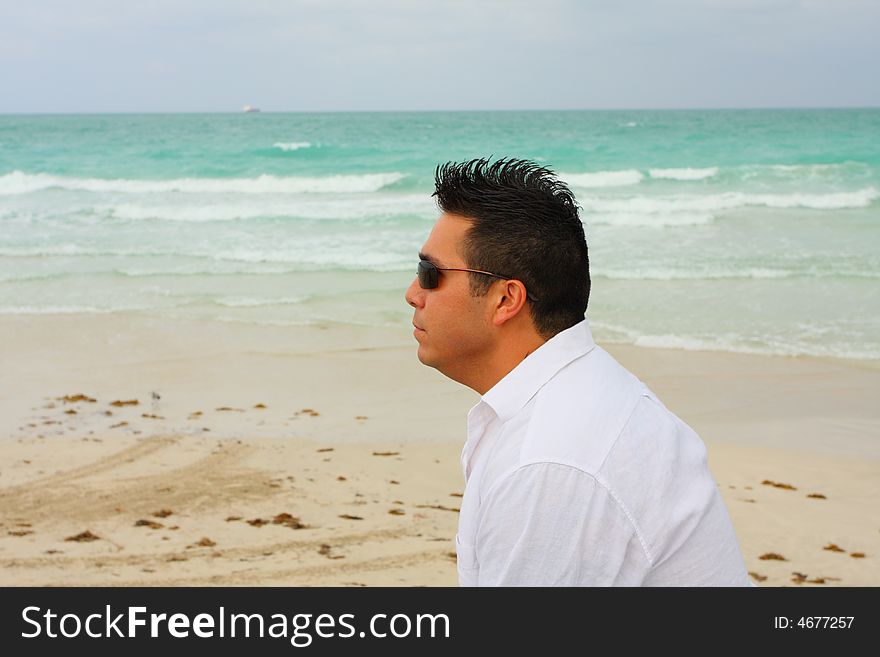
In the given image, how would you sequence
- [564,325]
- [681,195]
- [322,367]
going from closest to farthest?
[564,325], [322,367], [681,195]

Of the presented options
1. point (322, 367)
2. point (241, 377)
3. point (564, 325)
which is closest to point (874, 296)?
point (322, 367)

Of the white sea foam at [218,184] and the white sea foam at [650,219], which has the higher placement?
the white sea foam at [218,184]

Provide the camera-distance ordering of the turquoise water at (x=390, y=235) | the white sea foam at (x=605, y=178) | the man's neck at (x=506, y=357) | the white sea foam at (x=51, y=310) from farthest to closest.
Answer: the white sea foam at (x=605, y=178), the turquoise water at (x=390, y=235), the white sea foam at (x=51, y=310), the man's neck at (x=506, y=357)

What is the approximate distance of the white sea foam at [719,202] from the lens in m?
25.2

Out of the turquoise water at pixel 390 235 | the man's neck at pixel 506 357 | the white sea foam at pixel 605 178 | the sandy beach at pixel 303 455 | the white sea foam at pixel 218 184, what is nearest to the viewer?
the man's neck at pixel 506 357

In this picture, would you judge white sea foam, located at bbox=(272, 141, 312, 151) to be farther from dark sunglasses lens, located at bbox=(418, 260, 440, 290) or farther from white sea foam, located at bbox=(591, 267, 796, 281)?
dark sunglasses lens, located at bbox=(418, 260, 440, 290)

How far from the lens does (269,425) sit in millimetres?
8352

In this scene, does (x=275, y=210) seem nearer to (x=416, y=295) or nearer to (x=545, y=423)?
(x=416, y=295)

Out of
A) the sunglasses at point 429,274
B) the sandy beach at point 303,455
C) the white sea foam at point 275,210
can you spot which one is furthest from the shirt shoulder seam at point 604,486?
the white sea foam at point 275,210

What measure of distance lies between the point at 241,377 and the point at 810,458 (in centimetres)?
526

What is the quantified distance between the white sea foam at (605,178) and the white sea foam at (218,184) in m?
5.61

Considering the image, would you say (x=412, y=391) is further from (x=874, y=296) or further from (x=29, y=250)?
(x=29, y=250)

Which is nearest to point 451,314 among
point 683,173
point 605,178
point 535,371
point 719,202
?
point 535,371

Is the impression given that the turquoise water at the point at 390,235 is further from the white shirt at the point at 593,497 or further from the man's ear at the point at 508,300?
the white shirt at the point at 593,497
